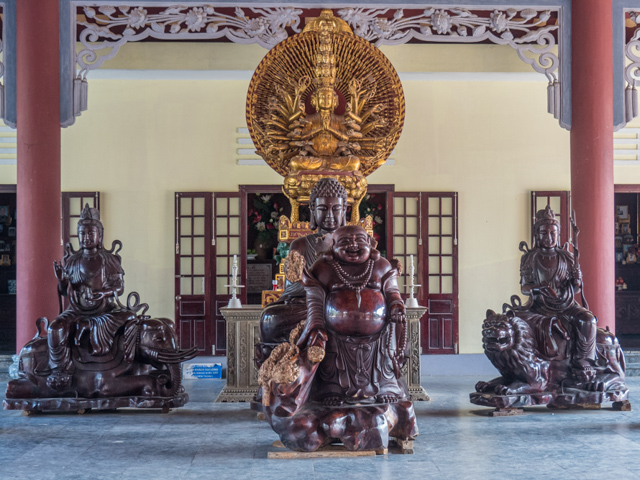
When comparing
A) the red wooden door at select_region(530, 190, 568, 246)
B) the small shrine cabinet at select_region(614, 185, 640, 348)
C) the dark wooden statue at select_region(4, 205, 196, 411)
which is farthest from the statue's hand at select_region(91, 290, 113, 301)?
the small shrine cabinet at select_region(614, 185, 640, 348)

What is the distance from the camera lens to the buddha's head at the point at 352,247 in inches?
167

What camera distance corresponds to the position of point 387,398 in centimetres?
426

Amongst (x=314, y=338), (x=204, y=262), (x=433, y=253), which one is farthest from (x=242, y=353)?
(x=433, y=253)

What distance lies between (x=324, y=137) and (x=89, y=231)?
2009 millimetres

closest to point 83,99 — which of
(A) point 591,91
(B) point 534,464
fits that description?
(A) point 591,91

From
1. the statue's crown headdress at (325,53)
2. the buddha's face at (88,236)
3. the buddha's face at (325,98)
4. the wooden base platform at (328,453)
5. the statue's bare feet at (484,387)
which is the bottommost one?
the wooden base platform at (328,453)

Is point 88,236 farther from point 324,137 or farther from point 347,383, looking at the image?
point 347,383

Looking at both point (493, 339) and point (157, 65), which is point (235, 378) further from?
point (157, 65)

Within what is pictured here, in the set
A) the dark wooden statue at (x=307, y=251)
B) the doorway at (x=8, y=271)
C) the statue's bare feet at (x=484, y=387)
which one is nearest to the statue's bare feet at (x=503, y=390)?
the statue's bare feet at (x=484, y=387)

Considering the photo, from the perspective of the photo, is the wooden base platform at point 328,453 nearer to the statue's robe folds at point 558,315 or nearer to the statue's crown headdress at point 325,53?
the statue's robe folds at point 558,315

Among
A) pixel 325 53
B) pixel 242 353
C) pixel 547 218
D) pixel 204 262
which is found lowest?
pixel 242 353

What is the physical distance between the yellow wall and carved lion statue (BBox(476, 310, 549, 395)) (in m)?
3.77

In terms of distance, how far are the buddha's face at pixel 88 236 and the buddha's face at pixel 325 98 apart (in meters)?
2.04

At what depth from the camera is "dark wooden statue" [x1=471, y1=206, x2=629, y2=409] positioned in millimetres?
5480
